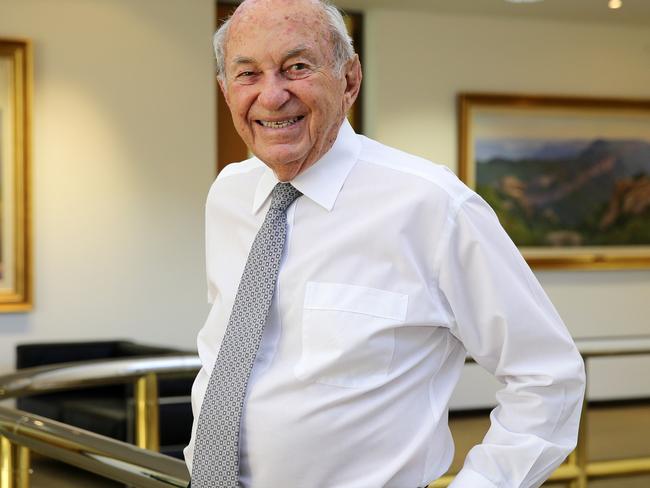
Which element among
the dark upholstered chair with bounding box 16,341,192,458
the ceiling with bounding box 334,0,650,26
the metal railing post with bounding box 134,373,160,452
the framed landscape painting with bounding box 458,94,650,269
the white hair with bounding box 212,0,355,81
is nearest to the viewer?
the white hair with bounding box 212,0,355,81

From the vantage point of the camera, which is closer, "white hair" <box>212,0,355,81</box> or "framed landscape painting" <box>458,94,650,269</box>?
"white hair" <box>212,0,355,81</box>

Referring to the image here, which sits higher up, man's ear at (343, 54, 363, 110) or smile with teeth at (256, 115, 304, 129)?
man's ear at (343, 54, 363, 110)

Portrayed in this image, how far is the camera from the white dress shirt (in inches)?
57.4

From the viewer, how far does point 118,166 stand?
7.47 metres

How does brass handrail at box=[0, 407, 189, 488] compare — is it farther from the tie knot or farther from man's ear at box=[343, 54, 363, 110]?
man's ear at box=[343, 54, 363, 110]

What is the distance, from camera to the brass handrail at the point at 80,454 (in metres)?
1.64

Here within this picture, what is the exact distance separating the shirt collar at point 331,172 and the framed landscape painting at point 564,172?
7127 millimetres

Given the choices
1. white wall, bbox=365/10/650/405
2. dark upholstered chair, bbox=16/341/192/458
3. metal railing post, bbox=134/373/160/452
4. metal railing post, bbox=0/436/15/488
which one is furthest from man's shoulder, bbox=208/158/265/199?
white wall, bbox=365/10/650/405

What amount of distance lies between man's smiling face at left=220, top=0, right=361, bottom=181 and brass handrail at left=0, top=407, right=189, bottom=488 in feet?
1.73

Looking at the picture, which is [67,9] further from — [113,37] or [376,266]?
[376,266]

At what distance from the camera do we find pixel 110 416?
6219 mm

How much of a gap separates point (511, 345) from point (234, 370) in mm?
418

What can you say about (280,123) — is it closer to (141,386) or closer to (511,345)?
(511,345)

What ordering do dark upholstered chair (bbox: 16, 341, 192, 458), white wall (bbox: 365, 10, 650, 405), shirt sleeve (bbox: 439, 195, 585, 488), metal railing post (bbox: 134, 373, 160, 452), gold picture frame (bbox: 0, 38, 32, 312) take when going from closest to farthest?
1. shirt sleeve (bbox: 439, 195, 585, 488)
2. metal railing post (bbox: 134, 373, 160, 452)
3. dark upholstered chair (bbox: 16, 341, 192, 458)
4. gold picture frame (bbox: 0, 38, 32, 312)
5. white wall (bbox: 365, 10, 650, 405)
